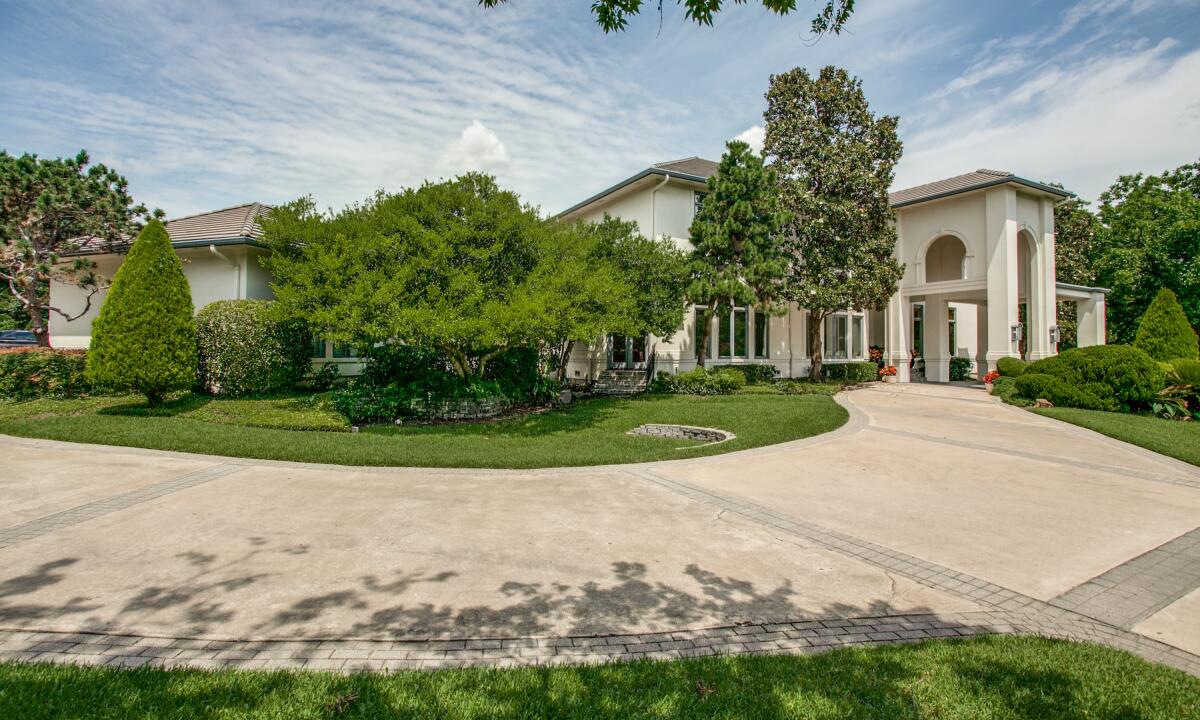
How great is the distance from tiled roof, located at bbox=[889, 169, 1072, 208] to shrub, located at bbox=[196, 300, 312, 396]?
22075 millimetres

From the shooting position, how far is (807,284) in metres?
19.0

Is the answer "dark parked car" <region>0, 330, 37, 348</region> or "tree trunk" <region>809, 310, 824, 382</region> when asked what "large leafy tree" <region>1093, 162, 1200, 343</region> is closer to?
"tree trunk" <region>809, 310, 824, 382</region>

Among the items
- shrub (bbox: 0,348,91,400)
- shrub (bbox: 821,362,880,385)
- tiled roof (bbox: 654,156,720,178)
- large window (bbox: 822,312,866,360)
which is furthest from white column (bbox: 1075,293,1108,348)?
shrub (bbox: 0,348,91,400)

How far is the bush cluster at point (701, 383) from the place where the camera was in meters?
17.6

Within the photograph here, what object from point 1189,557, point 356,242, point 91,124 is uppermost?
point 91,124

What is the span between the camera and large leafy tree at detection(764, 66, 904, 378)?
19.2m

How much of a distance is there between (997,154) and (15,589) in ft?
90.2

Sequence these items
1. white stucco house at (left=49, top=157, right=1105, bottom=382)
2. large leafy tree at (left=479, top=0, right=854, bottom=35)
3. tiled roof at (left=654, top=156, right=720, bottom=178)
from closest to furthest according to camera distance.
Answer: large leafy tree at (left=479, top=0, right=854, bottom=35) → white stucco house at (left=49, top=157, right=1105, bottom=382) → tiled roof at (left=654, top=156, right=720, bottom=178)

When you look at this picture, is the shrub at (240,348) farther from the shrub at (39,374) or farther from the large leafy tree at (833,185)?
the large leafy tree at (833,185)

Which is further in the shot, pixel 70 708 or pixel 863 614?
pixel 863 614

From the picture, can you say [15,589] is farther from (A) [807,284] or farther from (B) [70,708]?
(A) [807,284]

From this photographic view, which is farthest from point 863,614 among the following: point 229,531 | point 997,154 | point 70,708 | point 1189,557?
point 997,154

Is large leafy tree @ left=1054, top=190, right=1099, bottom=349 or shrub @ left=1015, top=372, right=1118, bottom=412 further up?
large leafy tree @ left=1054, top=190, right=1099, bottom=349

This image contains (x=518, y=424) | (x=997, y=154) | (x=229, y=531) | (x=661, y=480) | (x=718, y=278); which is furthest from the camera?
(x=997, y=154)
